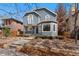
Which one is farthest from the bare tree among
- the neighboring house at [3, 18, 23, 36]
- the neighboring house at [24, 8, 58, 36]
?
the neighboring house at [3, 18, 23, 36]

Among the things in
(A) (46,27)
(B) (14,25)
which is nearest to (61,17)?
(A) (46,27)

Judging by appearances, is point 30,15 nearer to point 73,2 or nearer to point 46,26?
point 46,26

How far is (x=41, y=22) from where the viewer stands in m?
2.50

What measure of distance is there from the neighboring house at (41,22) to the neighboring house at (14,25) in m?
0.05

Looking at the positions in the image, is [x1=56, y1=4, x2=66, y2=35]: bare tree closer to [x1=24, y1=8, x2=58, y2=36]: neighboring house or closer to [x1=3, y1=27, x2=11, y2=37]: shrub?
[x1=24, y1=8, x2=58, y2=36]: neighboring house

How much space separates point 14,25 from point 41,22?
25cm

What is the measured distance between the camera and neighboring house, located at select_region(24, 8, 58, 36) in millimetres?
2486

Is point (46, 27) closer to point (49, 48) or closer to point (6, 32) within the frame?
point (49, 48)

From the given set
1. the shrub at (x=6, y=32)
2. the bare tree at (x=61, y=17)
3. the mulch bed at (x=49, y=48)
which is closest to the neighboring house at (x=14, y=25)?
the shrub at (x=6, y=32)

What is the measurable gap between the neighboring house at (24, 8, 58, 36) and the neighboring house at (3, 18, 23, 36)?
0.18 feet

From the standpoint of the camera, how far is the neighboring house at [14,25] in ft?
8.21

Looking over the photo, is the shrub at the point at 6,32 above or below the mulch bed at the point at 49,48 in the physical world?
above

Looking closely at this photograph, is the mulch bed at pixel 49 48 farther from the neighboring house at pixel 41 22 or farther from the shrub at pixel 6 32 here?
the shrub at pixel 6 32

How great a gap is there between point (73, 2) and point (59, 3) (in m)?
0.13
